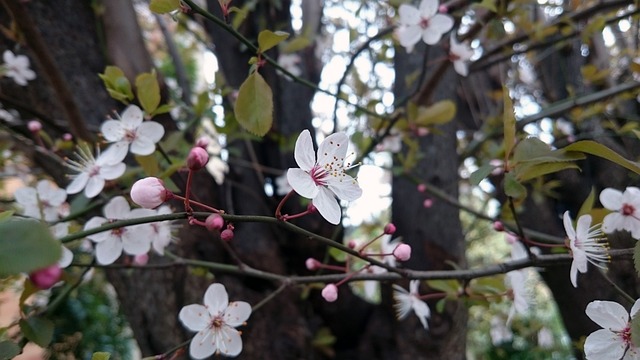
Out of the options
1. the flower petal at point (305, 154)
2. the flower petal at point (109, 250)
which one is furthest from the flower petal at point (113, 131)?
the flower petal at point (305, 154)

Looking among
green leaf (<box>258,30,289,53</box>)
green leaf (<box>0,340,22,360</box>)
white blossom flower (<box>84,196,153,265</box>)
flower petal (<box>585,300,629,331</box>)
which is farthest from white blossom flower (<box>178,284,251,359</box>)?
flower petal (<box>585,300,629,331</box>)

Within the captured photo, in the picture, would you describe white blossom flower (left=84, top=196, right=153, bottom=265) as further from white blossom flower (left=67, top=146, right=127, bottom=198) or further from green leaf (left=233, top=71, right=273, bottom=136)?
green leaf (left=233, top=71, right=273, bottom=136)

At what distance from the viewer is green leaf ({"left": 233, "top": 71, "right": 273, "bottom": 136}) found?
64cm

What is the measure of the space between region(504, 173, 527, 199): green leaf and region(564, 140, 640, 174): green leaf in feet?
0.24

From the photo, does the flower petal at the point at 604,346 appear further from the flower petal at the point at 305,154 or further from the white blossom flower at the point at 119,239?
the white blossom flower at the point at 119,239

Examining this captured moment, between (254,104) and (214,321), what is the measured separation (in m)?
0.33

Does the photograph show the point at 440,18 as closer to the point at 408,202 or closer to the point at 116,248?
the point at 408,202

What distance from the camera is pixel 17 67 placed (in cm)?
112

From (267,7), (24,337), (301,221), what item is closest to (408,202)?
(301,221)

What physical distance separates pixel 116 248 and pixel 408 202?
86 cm

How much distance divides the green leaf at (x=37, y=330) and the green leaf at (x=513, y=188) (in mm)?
660

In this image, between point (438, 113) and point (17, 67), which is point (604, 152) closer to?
point (438, 113)

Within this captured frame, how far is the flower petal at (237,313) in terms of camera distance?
0.74 m

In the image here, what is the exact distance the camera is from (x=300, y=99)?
5.03 feet
